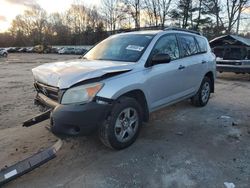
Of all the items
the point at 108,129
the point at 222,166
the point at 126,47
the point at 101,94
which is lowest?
the point at 222,166

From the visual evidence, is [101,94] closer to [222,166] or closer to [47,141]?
[47,141]

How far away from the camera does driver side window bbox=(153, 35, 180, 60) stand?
4746mm

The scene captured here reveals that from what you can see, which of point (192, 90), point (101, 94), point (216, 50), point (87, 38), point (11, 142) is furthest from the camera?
point (87, 38)

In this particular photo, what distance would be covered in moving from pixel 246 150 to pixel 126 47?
8.58 feet

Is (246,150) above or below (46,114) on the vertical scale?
below

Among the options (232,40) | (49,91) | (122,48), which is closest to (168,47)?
(122,48)

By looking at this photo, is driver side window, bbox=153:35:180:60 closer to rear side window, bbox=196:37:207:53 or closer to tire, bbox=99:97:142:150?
tire, bbox=99:97:142:150

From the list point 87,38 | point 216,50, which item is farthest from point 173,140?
point 87,38

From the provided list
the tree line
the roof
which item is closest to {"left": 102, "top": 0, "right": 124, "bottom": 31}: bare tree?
the tree line

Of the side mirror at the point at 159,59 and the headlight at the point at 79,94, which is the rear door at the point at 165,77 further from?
the headlight at the point at 79,94

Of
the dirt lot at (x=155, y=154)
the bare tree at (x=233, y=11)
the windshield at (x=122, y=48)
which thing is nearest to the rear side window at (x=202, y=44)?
the dirt lot at (x=155, y=154)

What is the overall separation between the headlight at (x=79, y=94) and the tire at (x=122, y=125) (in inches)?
16.9

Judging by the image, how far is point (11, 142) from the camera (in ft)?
14.6

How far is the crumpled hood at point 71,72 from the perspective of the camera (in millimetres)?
3570
